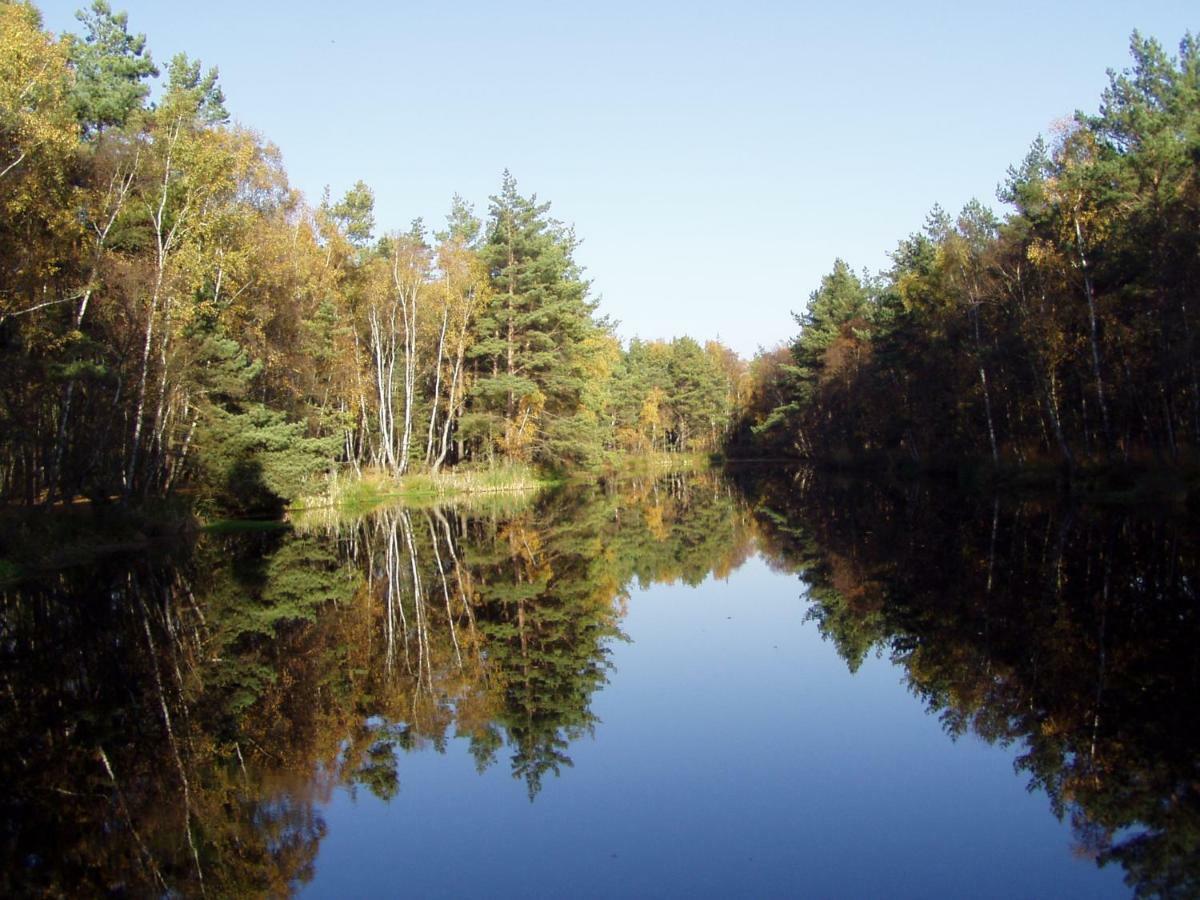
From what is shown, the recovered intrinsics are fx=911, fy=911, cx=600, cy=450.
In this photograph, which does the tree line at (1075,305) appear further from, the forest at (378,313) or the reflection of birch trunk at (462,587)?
the reflection of birch trunk at (462,587)

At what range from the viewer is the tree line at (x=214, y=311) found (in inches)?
737

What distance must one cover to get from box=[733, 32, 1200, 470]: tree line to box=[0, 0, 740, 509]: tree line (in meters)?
16.9

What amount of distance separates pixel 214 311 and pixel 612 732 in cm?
2018

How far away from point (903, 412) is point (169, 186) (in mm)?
36422

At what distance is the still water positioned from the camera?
549 centimetres

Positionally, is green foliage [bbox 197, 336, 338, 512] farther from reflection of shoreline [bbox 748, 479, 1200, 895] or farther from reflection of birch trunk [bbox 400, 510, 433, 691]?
reflection of shoreline [bbox 748, 479, 1200, 895]

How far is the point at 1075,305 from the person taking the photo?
2947 centimetres

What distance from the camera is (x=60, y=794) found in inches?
265

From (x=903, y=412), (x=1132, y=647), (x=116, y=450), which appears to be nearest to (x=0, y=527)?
(x=116, y=450)

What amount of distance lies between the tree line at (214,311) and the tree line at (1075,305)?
665 inches

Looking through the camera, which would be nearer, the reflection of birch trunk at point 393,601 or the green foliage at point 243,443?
the reflection of birch trunk at point 393,601

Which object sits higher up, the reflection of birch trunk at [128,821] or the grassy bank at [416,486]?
the grassy bank at [416,486]

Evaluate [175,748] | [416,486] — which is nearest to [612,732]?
[175,748]

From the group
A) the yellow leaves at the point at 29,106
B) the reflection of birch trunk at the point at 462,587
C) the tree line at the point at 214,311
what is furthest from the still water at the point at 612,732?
the yellow leaves at the point at 29,106
